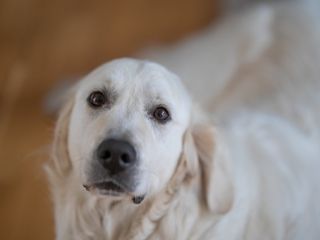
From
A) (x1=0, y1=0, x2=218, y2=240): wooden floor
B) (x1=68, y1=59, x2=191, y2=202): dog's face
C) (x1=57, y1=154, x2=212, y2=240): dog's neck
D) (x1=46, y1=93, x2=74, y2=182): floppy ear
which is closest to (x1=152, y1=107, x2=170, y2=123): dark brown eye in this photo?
(x1=68, y1=59, x2=191, y2=202): dog's face

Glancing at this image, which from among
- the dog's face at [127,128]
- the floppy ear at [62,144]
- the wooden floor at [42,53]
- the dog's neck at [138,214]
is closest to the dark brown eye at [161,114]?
the dog's face at [127,128]

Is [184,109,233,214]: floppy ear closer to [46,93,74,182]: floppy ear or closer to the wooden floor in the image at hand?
[46,93,74,182]: floppy ear

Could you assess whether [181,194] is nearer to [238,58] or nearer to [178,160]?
[178,160]

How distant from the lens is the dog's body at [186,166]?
153 centimetres

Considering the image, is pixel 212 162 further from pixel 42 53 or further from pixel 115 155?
pixel 42 53

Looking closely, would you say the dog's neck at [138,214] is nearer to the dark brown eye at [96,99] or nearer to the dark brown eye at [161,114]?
the dark brown eye at [161,114]

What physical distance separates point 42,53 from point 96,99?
67.0 inches

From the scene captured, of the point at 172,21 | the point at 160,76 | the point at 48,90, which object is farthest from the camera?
the point at 172,21

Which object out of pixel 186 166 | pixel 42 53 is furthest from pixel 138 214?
pixel 42 53

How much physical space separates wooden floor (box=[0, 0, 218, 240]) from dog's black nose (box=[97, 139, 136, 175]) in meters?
0.94

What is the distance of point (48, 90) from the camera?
297cm

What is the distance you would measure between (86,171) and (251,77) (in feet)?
3.41

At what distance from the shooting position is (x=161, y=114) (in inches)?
62.1

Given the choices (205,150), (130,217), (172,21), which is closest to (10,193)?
(130,217)
